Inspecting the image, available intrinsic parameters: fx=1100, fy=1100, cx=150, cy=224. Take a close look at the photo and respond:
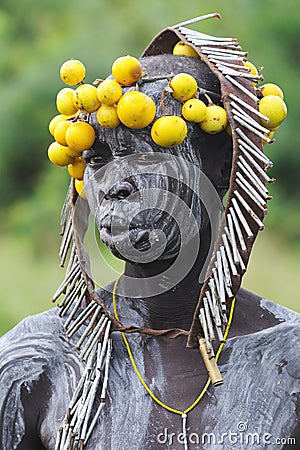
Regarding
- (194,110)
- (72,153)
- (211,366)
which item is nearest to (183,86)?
(194,110)

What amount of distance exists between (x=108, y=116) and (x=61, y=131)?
146 mm

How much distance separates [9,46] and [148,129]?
25.4 feet

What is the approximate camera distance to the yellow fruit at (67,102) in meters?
2.21

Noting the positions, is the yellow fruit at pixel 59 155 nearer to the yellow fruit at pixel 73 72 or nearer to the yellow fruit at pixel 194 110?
the yellow fruit at pixel 73 72

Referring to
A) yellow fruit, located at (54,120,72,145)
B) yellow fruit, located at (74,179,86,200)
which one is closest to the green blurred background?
yellow fruit, located at (74,179,86,200)

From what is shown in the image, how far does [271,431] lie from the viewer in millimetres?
2133

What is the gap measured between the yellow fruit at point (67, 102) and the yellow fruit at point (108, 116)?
0.36 ft

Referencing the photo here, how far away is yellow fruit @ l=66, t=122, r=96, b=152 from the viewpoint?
7.07 feet

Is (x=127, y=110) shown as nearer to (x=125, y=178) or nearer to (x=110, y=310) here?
(x=125, y=178)

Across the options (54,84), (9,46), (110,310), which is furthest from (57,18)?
(110,310)

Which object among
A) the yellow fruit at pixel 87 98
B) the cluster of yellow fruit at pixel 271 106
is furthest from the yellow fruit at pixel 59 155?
the cluster of yellow fruit at pixel 271 106

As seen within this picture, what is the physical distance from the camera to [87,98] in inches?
83.6

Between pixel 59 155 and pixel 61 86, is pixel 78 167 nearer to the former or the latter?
pixel 59 155

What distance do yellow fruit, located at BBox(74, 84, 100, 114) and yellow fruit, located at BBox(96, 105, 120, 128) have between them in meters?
0.02
